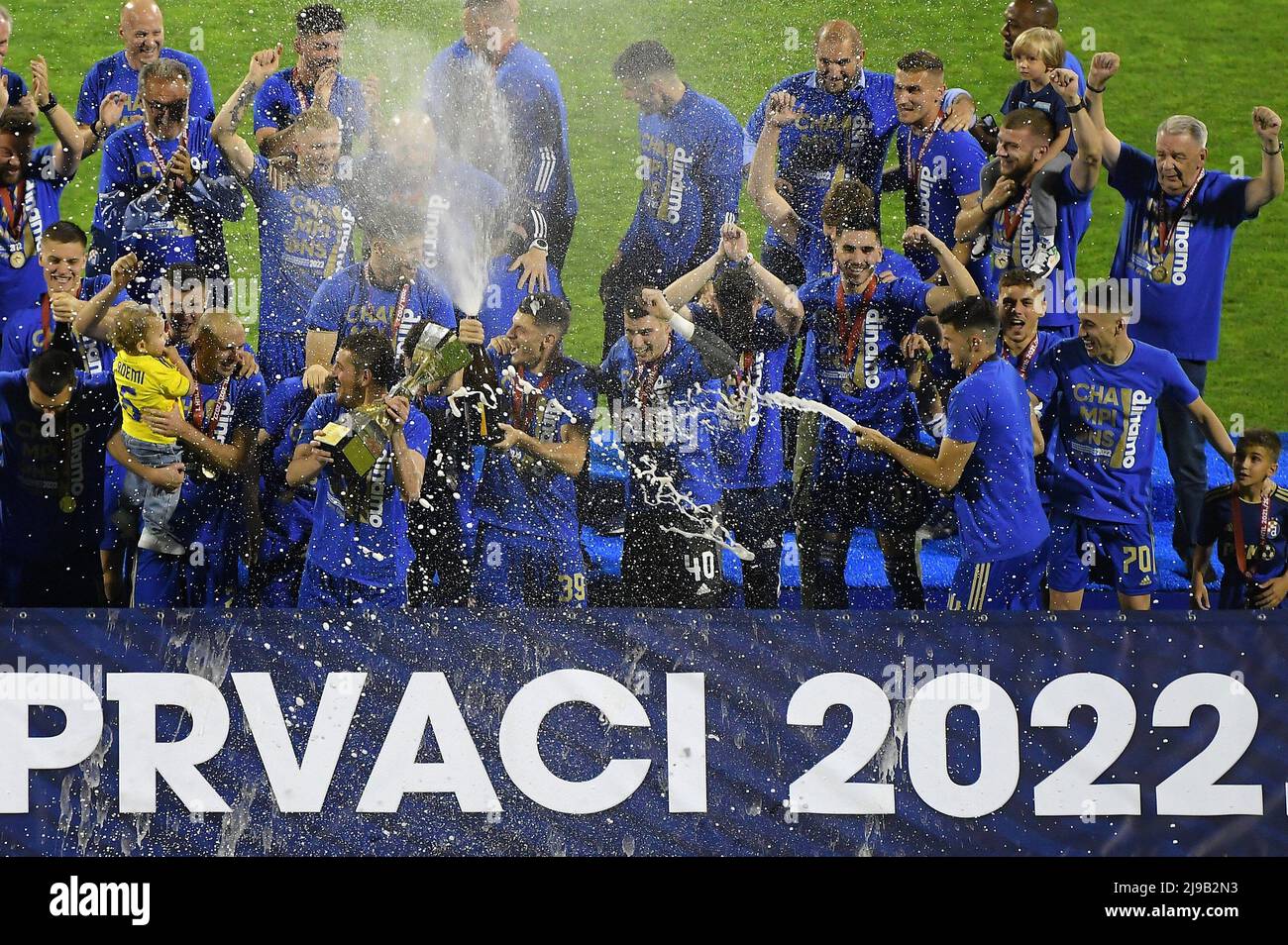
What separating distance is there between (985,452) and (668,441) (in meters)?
0.83

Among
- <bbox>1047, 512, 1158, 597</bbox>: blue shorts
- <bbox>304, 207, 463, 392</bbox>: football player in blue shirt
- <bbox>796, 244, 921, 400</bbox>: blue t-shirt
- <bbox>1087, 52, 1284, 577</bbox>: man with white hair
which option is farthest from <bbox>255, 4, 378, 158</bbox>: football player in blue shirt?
<bbox>1047, 512, 1158, 597</bbox>: blue shorts

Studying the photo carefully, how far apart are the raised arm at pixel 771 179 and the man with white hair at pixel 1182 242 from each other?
2.65 feet

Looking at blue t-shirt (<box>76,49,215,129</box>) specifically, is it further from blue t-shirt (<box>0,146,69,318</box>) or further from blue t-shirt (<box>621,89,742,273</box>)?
blue t-shirt (<box>621,89,742,273</box>)

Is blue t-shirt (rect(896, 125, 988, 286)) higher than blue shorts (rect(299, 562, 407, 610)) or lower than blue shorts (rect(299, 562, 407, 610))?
higher

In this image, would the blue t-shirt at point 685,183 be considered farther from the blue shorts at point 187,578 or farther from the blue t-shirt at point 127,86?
the blue shorts at point 187,578

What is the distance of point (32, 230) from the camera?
3.70 m

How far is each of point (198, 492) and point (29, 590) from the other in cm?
52

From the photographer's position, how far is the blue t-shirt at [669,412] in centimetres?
370

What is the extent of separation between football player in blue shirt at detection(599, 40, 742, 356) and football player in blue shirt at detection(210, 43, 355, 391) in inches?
28.6

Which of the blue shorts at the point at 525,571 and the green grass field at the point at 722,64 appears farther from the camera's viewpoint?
the blue shorts at the point at 525,571

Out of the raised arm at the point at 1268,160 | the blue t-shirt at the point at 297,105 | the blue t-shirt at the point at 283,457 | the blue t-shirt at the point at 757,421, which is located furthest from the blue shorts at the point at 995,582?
the blue t-shirt at the point at 297,105

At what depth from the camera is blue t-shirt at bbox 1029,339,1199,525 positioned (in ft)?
12.1

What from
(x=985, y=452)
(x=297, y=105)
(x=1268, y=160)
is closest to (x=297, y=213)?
(x=297, y=105)
